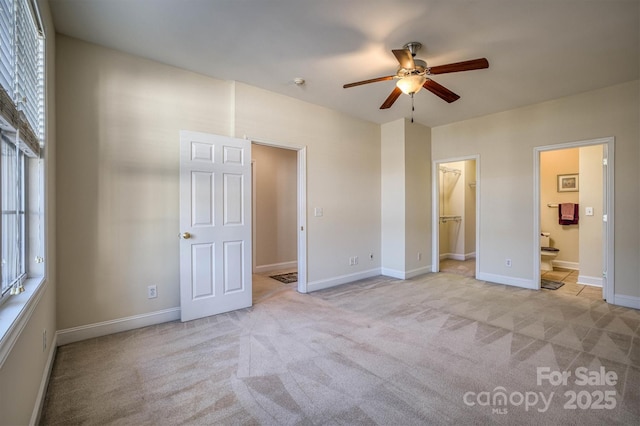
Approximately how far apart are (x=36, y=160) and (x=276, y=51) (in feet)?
6.91

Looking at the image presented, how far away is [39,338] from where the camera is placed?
1799mm

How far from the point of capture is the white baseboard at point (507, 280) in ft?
14.2

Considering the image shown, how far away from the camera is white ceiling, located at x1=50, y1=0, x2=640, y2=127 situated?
2232mm

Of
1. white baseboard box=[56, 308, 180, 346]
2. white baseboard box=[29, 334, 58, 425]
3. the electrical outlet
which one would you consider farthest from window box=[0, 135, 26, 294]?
the electrical outlet

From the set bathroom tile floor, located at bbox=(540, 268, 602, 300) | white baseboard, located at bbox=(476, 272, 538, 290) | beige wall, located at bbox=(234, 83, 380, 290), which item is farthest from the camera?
white baseboard, located at bbox=(476, 272, 538, 290)

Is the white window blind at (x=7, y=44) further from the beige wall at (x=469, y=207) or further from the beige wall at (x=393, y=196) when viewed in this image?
the beige wall at (x=469, y=207)

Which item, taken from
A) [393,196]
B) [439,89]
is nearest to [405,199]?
[393,196]

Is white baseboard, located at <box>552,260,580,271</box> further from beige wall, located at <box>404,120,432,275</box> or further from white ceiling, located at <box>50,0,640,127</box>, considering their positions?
white ceiling, located at <box>50,0,640,127</box>

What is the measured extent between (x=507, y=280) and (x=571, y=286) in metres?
0.90

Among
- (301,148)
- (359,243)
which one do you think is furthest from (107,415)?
(359,243)

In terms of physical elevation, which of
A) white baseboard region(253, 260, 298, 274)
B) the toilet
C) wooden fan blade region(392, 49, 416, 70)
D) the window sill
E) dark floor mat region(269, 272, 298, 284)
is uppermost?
wooden fan blade region(392, 49, 416, 70)

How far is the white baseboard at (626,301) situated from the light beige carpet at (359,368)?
202 millimetres

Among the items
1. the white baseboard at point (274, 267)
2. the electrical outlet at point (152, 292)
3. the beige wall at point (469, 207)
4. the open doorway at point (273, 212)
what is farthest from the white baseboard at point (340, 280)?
the beige wall at point (469, 207)

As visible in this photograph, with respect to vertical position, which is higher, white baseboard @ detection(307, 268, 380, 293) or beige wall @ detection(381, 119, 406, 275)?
beige wall @ detection(381, 119, 406, 275)
